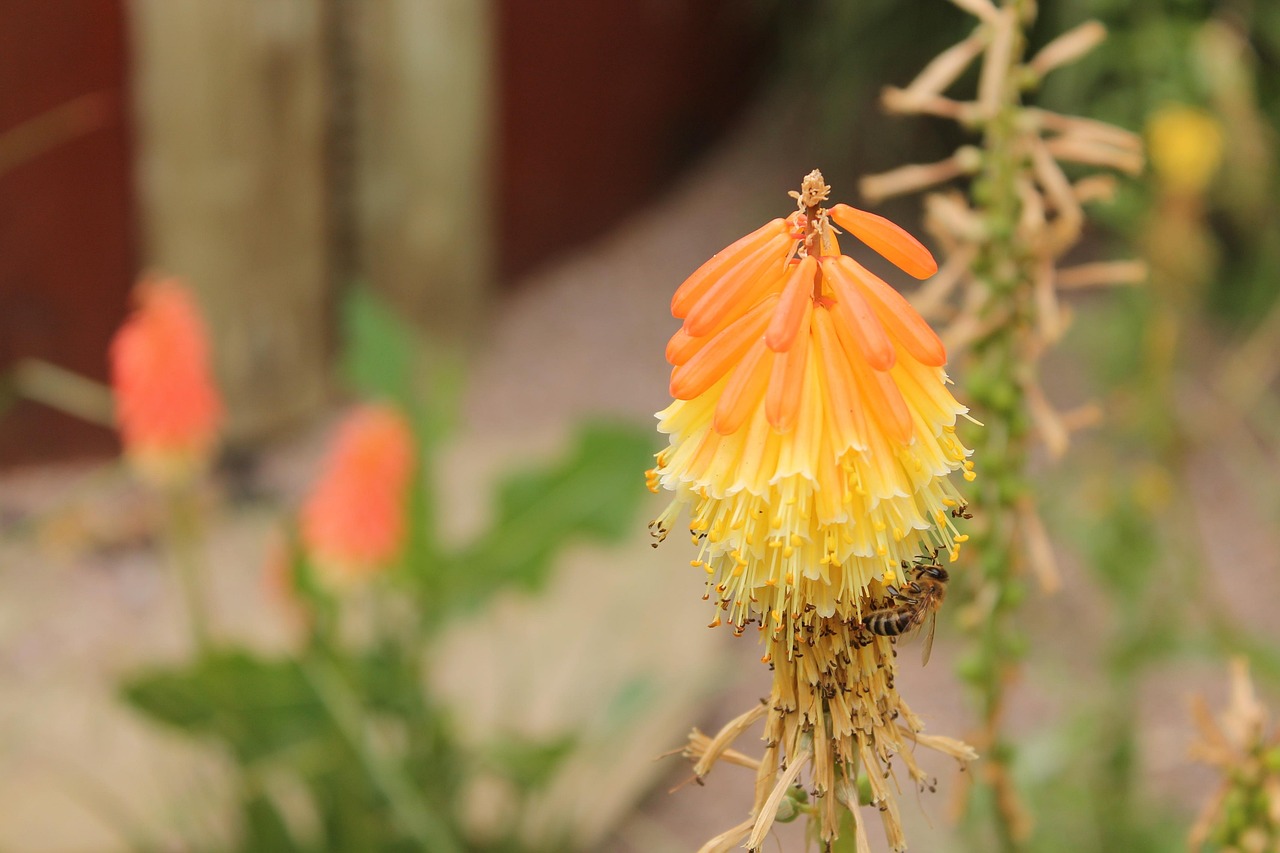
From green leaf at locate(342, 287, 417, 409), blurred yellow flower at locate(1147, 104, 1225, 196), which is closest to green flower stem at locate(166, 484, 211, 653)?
green leaf at locate(342, 287, 417, 409)

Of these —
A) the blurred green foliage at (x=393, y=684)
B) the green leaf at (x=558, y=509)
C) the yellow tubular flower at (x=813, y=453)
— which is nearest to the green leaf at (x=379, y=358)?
the blurred green foliage at (x=393, y=684)

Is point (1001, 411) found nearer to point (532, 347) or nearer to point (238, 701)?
point (238, 701)

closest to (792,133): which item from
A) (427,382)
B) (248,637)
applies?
(427,382)

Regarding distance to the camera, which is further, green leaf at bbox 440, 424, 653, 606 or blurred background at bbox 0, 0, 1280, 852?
blurred background at bbox 0, 0, 1280, 852

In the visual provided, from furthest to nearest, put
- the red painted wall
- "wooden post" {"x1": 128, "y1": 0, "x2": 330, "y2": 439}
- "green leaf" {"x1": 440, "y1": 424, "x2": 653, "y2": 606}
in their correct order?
"wooden post" {"x1": 128, "y1": 0, "x2": 330, "y2": 439}
the red painted wall
"green leaf" {"x1": 440, "y1": 424, "x2": 653, "y2": 606}

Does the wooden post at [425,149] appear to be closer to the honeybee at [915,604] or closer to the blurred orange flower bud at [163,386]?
the blurred orange flower bud at [163,386]

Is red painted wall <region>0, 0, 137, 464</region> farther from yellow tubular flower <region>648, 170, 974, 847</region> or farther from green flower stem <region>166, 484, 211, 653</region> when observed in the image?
yellow tubular flower <region>648, 170, 974, 847</region>

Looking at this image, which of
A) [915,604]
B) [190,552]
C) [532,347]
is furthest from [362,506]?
[532,347]

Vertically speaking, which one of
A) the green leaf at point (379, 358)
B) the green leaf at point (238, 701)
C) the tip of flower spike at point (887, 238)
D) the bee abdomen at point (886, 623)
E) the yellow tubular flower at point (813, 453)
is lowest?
the bee abdomen at point (886, 623)
